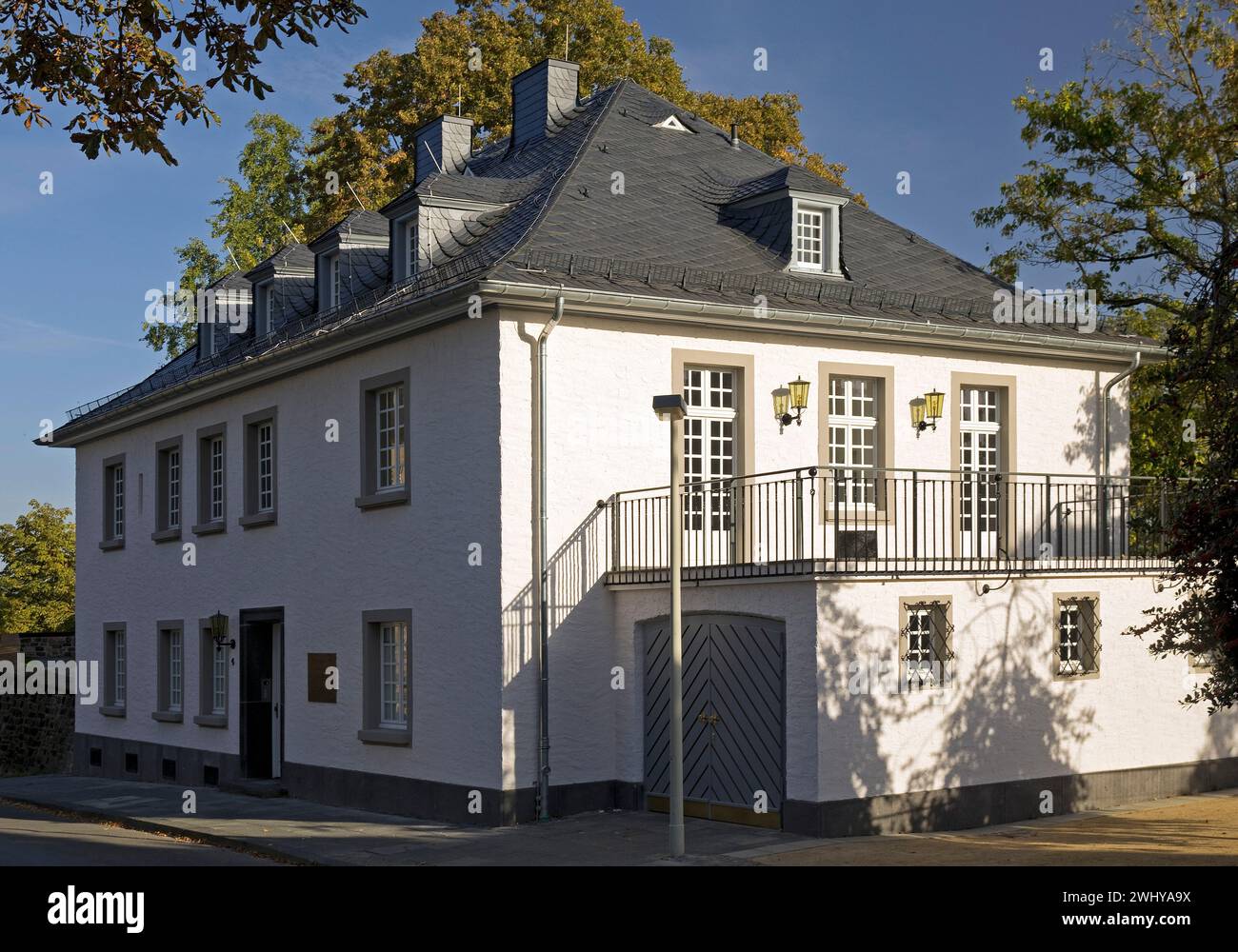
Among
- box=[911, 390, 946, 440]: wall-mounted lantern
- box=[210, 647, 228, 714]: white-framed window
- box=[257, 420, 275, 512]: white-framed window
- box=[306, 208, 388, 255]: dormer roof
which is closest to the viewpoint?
box=[911, 390, 946, 440]: wall-mounted lantern

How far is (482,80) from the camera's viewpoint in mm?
32250

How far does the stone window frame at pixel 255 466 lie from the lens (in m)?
22.0

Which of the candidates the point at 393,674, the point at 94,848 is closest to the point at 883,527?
the point at 393,674

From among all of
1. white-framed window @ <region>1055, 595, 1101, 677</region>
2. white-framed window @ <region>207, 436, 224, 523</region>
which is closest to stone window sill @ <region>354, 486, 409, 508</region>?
white-framed window @ <region>207, 436, 224, 523</region>

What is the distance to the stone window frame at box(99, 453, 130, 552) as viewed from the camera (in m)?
27.9

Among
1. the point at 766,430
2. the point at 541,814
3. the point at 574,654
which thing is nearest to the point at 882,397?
Result: the point at 766,430

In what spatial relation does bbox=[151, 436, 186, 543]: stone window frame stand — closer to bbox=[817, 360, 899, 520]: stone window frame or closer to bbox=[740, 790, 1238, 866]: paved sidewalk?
bbox=[817, 360, 899, 520]: stone window frame

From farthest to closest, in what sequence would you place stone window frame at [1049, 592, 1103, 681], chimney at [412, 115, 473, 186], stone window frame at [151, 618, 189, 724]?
stone window frame at [151, 618, 189, 724] < chimney at [412, 115, 473, 186] < stone window frame at [1049, 592, 1103, 681]

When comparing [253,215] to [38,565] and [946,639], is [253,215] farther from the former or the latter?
[946,639]

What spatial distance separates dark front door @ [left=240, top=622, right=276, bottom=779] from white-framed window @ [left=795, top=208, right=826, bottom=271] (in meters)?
9.02

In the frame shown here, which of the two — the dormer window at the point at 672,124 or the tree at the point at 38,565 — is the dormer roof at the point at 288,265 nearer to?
the dormer window at the point at 672,124

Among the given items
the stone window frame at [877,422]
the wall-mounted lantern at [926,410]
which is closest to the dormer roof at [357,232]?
the stone window frame at [877,422]

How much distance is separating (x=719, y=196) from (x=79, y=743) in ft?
52.9

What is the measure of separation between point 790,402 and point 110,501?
14.9m
